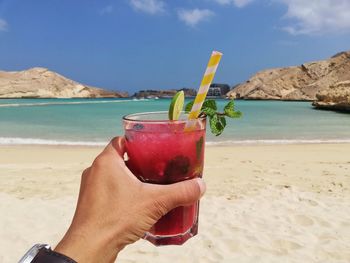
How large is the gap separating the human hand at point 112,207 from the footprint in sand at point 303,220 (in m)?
3.27

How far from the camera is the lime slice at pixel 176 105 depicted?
1.54 m

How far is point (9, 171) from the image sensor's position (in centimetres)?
745

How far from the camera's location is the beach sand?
362cm

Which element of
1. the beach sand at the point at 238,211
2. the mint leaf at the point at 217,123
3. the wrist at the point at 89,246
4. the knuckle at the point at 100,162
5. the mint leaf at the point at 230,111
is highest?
the mint leaf at the point at 230,111

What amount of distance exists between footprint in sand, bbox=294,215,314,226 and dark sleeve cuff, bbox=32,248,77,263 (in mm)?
3694

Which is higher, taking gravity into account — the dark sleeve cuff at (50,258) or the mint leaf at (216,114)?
the mint leaf at (216,114)

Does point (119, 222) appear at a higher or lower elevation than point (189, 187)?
lower

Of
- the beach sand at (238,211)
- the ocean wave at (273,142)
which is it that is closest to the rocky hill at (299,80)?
the ocean wave at (273,142)

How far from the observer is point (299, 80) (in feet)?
284

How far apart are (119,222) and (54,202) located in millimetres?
4127

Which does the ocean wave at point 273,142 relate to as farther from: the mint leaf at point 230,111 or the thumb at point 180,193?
the thumb at point 180,193

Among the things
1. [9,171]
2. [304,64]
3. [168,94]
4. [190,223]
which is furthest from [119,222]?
[168,94]

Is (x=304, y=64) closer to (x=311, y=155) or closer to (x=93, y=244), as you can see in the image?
(x=311, y=155)

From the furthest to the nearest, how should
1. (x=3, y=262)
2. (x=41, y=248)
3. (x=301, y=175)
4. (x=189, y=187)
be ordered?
1. (x=301, y=175)
2. (x=3, y=262)
3. (x=189, y=187)
4. (x=41, y=248)
